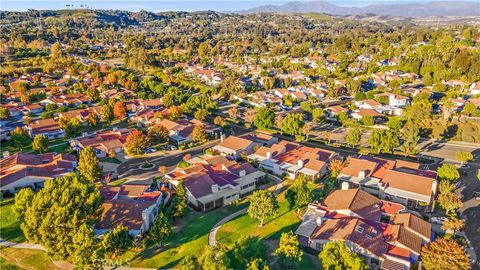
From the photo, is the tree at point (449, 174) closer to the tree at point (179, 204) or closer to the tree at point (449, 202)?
the tree at point (449, 202)

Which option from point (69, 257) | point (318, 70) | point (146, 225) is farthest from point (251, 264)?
point (318, 70)

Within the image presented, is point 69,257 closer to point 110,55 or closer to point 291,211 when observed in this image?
point 291,211

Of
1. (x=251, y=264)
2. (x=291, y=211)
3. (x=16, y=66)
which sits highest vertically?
(x=16, y=66)

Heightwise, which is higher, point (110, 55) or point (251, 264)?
point (110, 55)

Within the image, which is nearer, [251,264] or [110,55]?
[251,264]

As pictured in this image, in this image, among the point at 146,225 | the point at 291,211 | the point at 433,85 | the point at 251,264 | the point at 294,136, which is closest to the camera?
the point at 251,264

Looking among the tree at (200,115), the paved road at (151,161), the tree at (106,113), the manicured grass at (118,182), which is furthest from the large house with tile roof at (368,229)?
the tree at (106,113)
